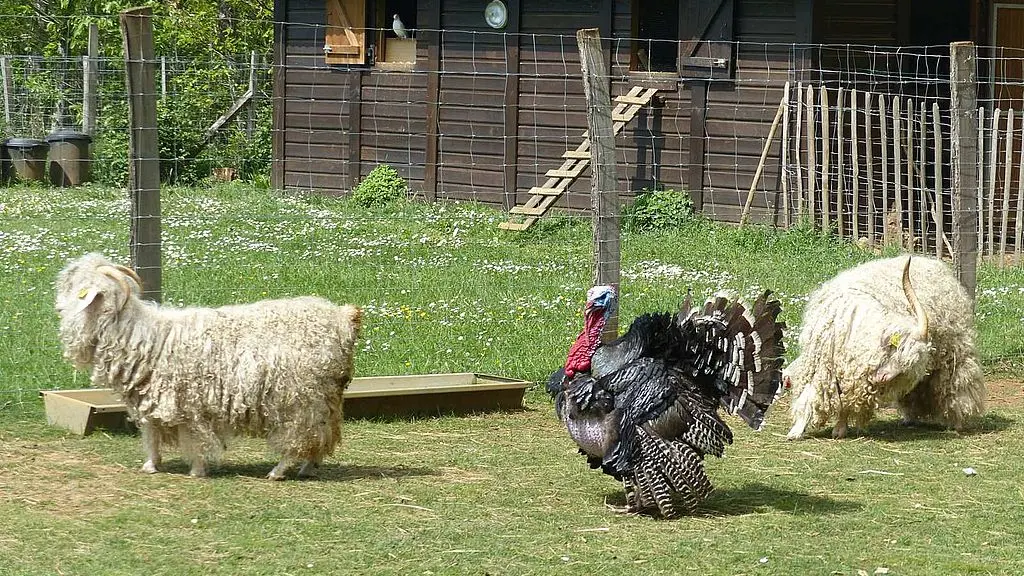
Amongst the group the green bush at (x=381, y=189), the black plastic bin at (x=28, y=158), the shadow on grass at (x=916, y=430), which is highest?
the black plastic bin at (x=28, y=158)

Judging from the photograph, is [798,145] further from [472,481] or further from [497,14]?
[472,481]

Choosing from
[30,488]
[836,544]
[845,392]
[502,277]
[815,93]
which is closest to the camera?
[836,544]

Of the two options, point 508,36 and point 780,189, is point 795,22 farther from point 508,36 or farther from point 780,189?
point 508,36

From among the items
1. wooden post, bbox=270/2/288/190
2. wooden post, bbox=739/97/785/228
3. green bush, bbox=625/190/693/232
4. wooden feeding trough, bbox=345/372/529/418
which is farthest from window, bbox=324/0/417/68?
wooden feeding trough, bbox=345/372/529/418

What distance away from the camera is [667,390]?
6523 millimetres

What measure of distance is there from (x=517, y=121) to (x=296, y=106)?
4190 millimetres

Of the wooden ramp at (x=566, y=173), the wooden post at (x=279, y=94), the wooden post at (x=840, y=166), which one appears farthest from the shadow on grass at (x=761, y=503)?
the wooden post at (x=279, y=94)

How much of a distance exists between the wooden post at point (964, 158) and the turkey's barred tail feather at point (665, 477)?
14.4 feet

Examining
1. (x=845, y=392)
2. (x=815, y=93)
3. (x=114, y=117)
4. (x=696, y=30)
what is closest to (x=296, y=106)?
(x=114, y=117)

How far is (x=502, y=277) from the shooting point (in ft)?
42.7

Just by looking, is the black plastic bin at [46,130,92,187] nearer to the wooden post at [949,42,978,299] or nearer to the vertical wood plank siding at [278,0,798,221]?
the vertical wood plank siding at [278,0,798,221]

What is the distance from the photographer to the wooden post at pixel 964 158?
9875 millimetres

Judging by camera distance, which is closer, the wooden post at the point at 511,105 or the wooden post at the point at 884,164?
the wooden post at the point at 884,164

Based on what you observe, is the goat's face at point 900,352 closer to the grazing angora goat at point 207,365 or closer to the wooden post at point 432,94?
the grazing angora goat at point 207,365
